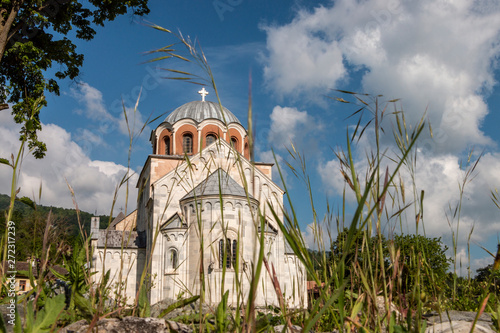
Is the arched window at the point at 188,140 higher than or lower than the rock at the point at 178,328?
higher

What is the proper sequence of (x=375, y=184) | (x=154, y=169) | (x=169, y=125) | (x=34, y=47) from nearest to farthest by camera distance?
(x=375, y=184)
(x=34, y=47)
(x=154, y=169)
(x=169, y=125)

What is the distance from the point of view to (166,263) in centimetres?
1712

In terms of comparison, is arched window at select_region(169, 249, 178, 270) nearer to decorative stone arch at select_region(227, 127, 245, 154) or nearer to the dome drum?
the dome drum

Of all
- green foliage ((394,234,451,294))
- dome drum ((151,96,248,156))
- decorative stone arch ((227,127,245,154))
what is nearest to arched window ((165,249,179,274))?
dome drum ((151,96,248,156))

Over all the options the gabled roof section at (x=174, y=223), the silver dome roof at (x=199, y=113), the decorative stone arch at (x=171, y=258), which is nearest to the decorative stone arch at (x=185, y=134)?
the silver dome roof at (x=199, y=113)

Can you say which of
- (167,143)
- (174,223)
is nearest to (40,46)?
(174,223)

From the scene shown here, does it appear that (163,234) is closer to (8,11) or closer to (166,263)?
(166,263)

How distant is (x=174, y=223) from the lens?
1767 centimetres

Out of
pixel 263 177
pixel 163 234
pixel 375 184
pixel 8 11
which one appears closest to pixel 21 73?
pixel 8 11

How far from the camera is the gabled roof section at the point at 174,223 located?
17562 mm

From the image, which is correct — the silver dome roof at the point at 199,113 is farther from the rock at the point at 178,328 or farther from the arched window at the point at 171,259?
the rock at the point at 178,328

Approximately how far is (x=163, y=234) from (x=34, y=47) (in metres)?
9.82

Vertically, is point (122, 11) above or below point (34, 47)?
above

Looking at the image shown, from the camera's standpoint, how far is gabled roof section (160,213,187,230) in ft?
57.6
